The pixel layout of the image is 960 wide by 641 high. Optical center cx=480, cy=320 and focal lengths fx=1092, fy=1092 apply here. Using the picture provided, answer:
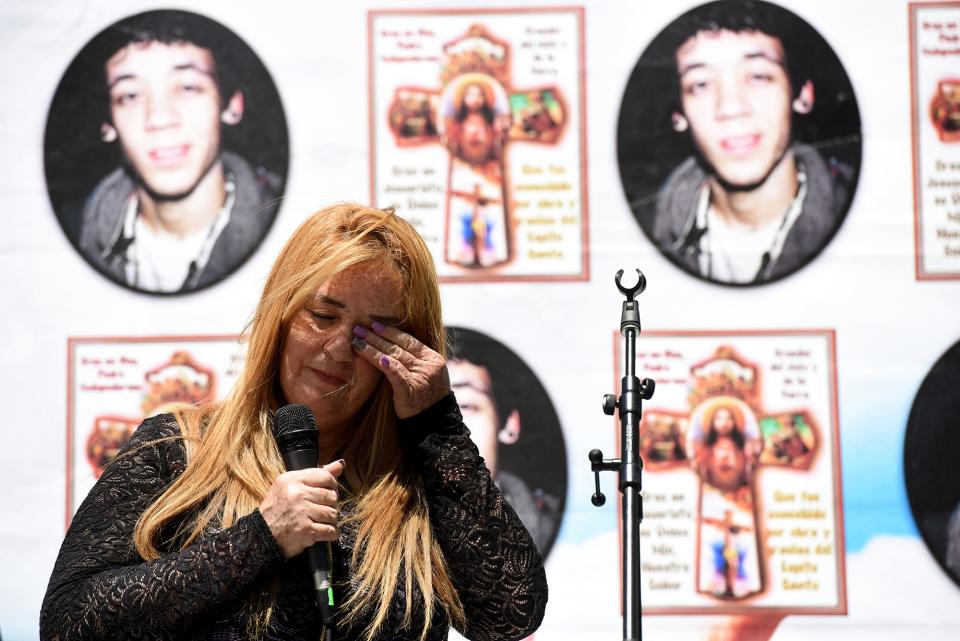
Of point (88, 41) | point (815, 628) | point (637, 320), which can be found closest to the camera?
point (637, 320)

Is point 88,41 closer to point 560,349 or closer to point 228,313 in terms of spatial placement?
point 228,313

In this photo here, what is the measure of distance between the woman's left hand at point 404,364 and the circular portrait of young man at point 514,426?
735 mm

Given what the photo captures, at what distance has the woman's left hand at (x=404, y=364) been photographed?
166 centimetres

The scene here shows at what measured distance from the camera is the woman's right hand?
4.71 feet

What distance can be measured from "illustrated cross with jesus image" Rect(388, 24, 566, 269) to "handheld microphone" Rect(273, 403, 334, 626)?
38.1 inches

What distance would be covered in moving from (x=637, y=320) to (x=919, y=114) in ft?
4.08

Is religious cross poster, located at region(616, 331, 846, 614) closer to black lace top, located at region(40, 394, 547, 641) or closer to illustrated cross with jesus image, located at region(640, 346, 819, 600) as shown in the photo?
illustrated cross with jesus image, located at region(640, 346, 819, 600)

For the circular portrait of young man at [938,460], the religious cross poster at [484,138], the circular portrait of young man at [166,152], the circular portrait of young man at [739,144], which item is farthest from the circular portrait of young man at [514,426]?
the circular portrait of young man at [938,460]

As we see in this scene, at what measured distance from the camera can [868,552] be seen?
2385 mm

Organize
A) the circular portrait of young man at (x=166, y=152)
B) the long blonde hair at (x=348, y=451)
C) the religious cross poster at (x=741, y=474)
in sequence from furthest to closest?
the circular portrait of young man at (x=166, y=152) < the religious cross poster at (x=741, y=474) < the long blonde hair at (x=348, y=451)

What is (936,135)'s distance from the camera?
249cm

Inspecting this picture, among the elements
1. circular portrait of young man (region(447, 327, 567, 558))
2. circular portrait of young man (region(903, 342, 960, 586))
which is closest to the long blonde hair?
circular portrait of young man (region(447, 327, 567, 558))

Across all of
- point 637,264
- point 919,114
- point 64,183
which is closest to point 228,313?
point 64,183

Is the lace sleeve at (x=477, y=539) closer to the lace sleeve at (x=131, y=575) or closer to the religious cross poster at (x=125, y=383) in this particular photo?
the lace sleeve at (x=131, y=575)
